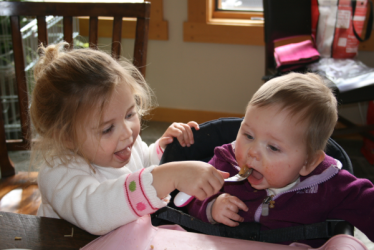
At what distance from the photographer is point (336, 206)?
0.88m

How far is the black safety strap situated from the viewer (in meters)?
0.70

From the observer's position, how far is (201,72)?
289cm

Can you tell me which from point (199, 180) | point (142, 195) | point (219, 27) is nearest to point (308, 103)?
point (199, 180)

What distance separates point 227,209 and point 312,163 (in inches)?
10.3

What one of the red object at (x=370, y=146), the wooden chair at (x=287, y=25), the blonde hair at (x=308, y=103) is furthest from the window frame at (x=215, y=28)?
the blonde hair at (x=308, y=103)

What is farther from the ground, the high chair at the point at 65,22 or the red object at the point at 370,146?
the high chair at the point at 65,22

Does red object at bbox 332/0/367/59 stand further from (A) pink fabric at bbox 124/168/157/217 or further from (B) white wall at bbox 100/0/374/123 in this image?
(A) pink fabric at bbox 124/168/157/217

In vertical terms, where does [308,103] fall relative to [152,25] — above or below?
below

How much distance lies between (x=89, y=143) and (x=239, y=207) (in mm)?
433

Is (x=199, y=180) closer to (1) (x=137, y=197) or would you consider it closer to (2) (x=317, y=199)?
(1) (x=137, y=197)

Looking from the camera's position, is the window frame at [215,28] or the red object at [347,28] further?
the window frame at [215,28]

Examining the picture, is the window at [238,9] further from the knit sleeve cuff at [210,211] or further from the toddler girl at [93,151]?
the knit sleeve cuff at [210,211]

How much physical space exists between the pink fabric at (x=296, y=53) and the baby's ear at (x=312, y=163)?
1.20 m

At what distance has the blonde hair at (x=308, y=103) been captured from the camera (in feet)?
2.77
